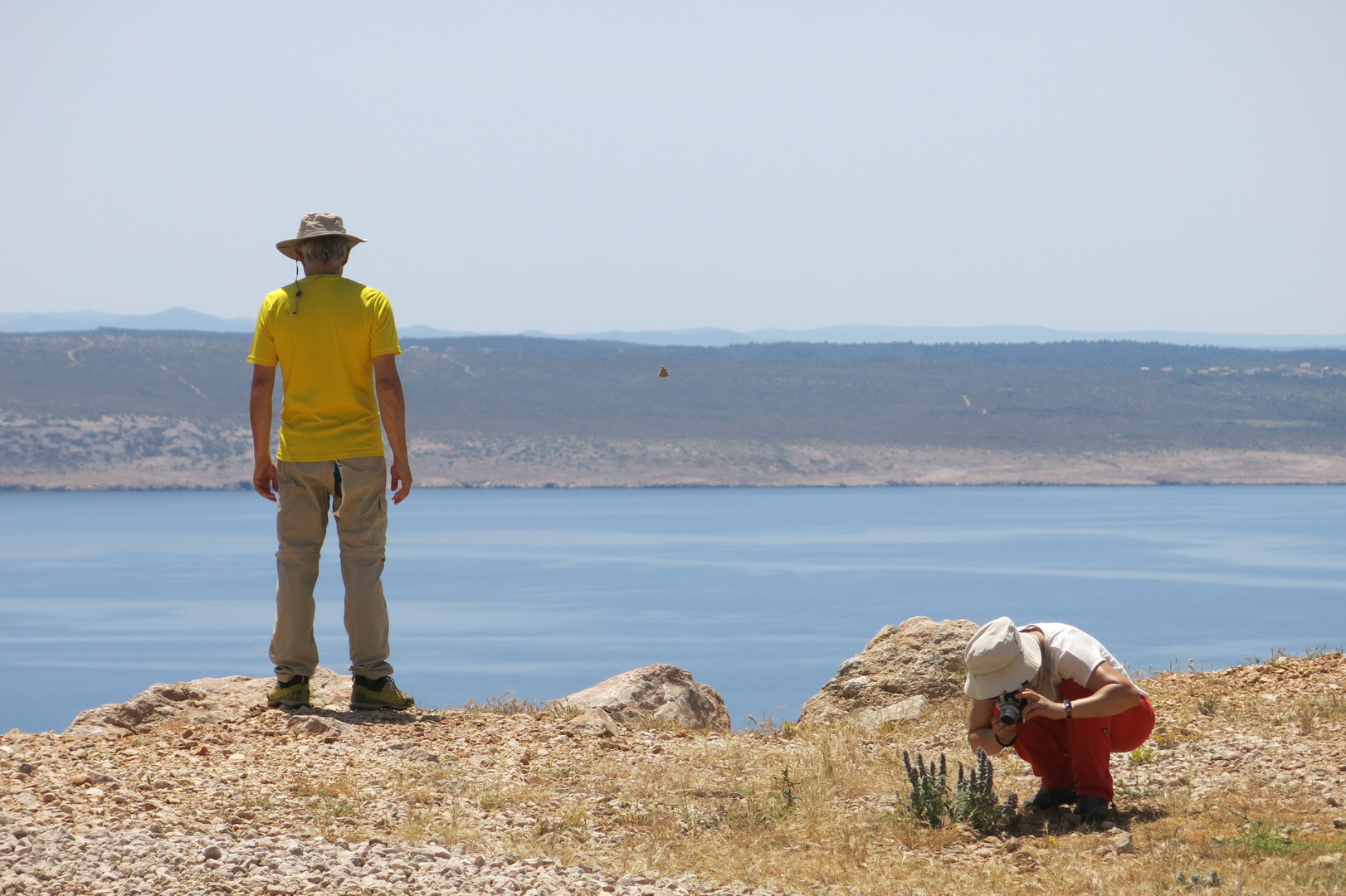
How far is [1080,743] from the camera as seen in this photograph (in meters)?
4.93

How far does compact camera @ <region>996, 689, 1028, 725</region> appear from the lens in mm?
4664

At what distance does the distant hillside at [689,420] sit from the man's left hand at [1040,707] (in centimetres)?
11667

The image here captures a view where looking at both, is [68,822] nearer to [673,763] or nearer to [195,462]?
[673,763]

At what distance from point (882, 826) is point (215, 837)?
234 cm

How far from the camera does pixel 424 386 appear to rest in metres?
132

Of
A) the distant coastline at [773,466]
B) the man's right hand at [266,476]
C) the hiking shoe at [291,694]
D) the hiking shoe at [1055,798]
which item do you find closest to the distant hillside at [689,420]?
the distant coastline at [773,466]

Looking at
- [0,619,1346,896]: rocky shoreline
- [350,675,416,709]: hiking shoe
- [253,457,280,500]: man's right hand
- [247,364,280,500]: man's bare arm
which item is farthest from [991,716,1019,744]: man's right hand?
[253,457,280,500]: man's right hand

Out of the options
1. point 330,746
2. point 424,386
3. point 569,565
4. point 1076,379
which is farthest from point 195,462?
point 330,746

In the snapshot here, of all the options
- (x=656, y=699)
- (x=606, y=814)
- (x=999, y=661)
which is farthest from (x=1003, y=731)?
(x=656, y=699)

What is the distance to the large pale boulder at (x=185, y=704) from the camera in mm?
6547

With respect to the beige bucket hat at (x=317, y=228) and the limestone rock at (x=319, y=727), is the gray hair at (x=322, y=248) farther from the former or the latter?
the limestone rock at (x=319, y=727)

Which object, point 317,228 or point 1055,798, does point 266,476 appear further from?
point 1055,798

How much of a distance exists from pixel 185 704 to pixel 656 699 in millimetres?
2575

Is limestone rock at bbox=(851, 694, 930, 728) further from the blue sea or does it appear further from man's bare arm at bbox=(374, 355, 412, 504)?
man's bare arm at bbox=(374, 355, 412, 504)
